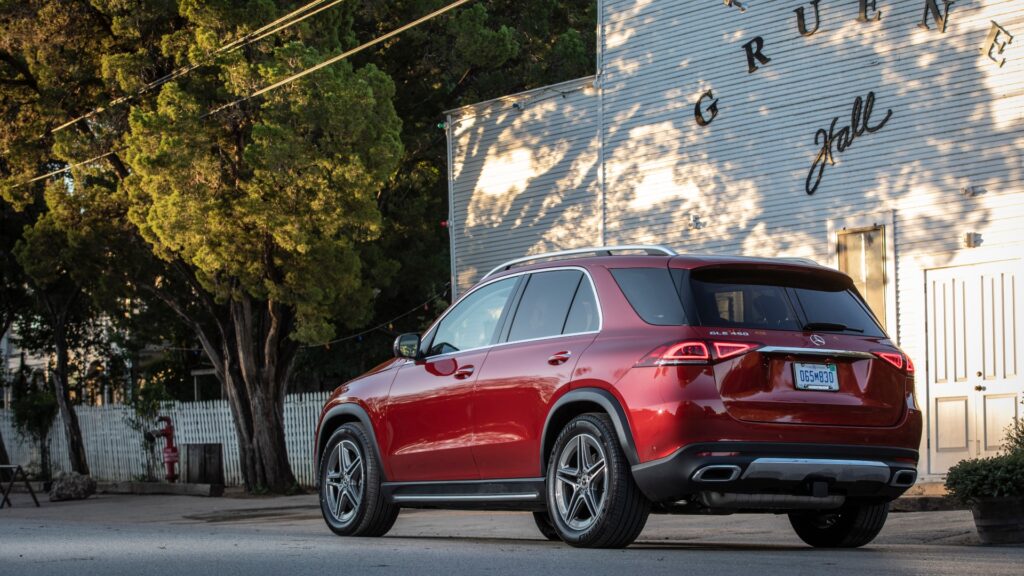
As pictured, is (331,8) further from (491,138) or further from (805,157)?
(805,157)

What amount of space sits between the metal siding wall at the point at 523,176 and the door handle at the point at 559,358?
13.5m

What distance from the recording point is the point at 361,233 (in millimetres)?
22266

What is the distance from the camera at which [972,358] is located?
1736 centimetres

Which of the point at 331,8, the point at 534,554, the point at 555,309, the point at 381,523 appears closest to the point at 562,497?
the point at 534,554

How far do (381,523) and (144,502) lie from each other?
1327 centimetres

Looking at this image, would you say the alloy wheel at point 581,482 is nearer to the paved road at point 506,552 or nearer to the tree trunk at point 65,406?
the paved road at point 506,552

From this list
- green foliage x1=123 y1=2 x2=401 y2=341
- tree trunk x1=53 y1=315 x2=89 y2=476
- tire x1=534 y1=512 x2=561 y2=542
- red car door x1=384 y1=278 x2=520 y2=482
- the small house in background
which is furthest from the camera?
tree trunk x1=53 y1=315 x2=89 y2=476

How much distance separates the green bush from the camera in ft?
33.4

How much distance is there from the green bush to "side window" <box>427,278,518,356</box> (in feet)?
11.8

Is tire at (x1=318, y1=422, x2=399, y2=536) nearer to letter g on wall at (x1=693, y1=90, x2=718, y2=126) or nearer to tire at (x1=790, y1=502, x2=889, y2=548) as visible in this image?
tire at (x1=790, y1=502, x2=889, y2=548)

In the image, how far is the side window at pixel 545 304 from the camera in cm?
941

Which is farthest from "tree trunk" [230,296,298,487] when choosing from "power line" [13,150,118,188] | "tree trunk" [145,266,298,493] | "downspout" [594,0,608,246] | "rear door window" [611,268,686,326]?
"rear door window" [611,268,686,326]

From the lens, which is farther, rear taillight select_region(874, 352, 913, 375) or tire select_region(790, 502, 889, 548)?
tire select_region(790, 502, 889, 548)

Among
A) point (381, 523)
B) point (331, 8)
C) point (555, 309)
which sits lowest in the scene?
point (381, 523)
